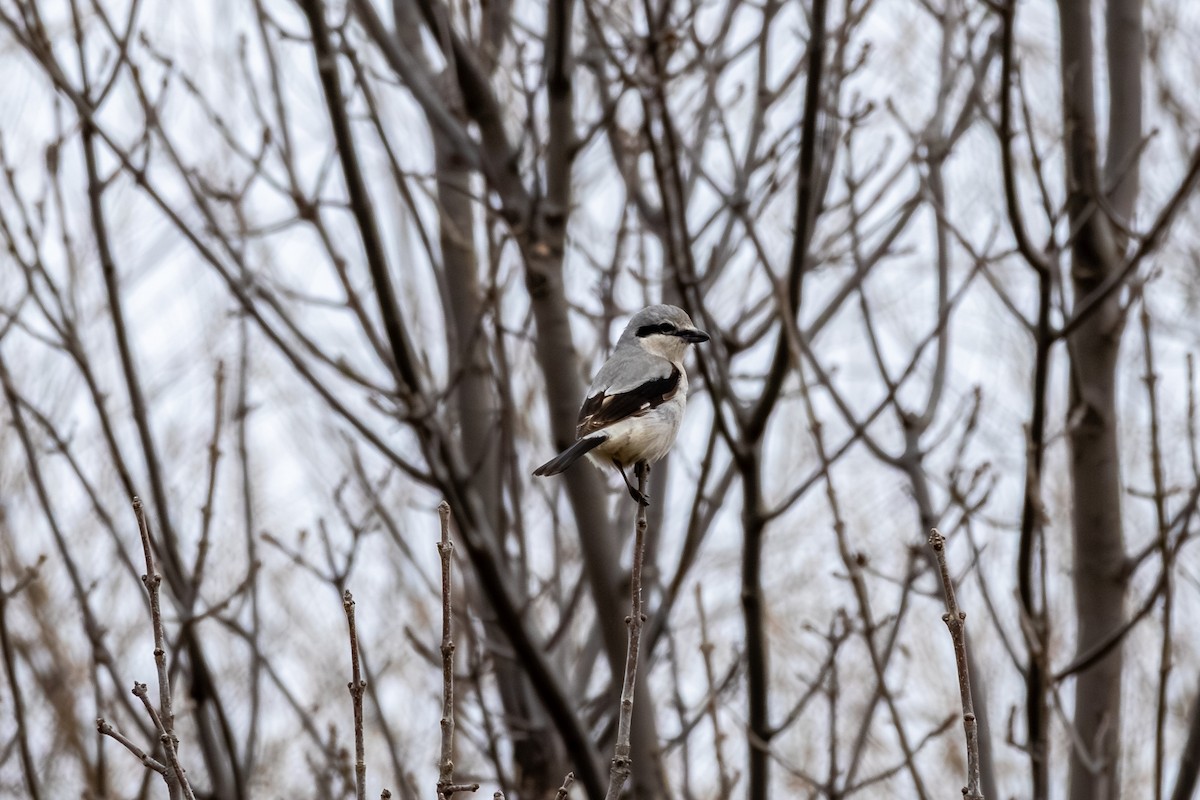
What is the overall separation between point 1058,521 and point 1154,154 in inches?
99.9

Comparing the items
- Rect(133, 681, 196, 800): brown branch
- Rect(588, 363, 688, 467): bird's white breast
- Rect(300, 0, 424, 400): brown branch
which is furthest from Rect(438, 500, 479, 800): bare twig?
Rect(300, 0, 424, 400): brown branch

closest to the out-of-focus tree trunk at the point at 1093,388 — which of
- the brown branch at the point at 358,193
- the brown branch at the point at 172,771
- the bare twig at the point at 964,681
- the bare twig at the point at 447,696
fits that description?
the brown branch at the point at 358,193

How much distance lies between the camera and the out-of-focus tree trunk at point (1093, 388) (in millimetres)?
4230

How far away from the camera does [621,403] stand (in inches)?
138

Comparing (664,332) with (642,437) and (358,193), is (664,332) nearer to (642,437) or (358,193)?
(642,437)

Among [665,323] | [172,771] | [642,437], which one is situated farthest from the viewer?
[665,323]

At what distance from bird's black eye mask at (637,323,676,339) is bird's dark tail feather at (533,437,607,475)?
551 millimetres

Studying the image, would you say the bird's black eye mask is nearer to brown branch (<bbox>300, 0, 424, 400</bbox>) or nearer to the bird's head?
the bird's head

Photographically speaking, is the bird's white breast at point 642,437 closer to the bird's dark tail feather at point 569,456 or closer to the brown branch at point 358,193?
the bird's dark tail feather at point 569,456

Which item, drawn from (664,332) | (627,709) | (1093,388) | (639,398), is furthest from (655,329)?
(627,709)

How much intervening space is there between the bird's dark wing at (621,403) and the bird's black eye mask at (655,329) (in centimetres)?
18

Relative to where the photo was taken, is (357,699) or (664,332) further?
(664,332)

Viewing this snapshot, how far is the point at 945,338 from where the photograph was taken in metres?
4.79

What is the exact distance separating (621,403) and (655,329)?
416 millimetres
